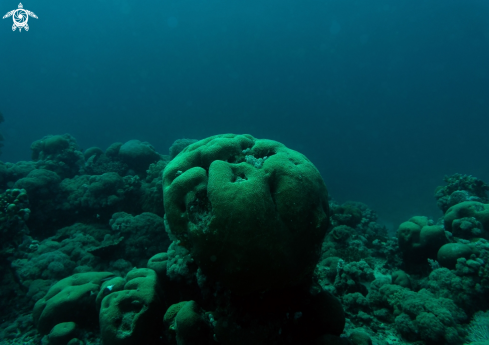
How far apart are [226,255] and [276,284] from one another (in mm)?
854

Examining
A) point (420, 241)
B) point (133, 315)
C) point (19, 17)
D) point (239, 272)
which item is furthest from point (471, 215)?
point (19, 17)

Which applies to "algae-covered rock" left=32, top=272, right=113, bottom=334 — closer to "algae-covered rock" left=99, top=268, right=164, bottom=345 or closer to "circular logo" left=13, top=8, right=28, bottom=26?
"algae-covered rock" left=99, top=268, right=164, bottom=345

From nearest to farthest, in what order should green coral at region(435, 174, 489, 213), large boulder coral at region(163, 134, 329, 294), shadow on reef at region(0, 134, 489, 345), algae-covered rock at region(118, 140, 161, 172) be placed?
large boulder coral at region(163, 134, 329, 294)
shadow on reef at region(0, 134, 489, 345)
green coral at region(435, 174, 489, 213)
algae-covered rock at region(118, 140, 161, 172)

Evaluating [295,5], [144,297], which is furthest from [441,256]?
[295,5]

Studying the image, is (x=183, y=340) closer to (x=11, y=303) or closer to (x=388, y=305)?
(x=388, y=305)

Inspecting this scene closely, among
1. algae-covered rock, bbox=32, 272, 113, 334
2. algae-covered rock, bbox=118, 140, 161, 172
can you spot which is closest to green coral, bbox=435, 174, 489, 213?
algae-covered rock, bbox=32, 272, 113, 334

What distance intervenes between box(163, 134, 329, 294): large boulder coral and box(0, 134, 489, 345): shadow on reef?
0.06ft

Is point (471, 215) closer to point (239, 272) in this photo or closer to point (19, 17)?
point (239, 272)

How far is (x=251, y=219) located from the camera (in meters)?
3.40

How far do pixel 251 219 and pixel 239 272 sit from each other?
2.42 ft

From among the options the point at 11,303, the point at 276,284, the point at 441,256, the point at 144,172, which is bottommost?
the point at 11,303

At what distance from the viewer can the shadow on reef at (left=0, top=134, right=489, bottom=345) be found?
3562 mm

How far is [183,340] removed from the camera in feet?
12.1

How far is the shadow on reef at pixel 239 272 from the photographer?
356cm
